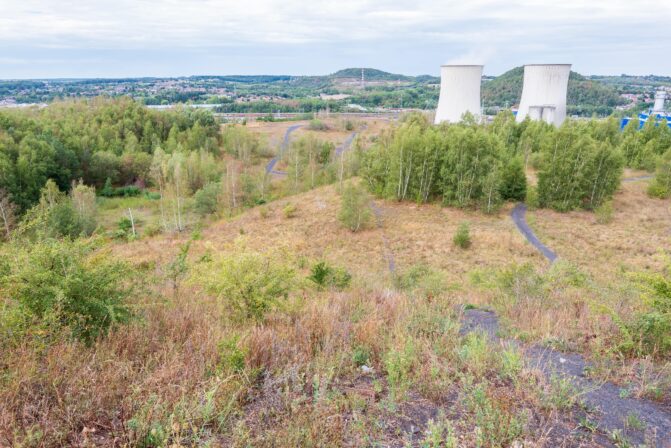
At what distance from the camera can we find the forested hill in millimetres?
98312

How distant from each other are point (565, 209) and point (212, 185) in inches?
940

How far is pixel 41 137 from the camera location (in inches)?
1334

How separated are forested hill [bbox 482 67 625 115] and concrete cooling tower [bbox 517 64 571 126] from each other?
198 feet

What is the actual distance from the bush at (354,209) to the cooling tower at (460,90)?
16792 millimetres

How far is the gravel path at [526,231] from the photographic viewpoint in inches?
727

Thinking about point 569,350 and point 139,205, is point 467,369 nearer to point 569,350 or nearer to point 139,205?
point 569,350

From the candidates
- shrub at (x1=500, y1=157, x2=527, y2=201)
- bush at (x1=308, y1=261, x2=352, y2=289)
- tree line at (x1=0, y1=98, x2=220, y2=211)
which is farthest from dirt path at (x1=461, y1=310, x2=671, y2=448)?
tree line at (x1=0, y1=98, x2=220, y2=211)

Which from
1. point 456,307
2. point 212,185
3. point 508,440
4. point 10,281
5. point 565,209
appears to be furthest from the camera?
point 212,185

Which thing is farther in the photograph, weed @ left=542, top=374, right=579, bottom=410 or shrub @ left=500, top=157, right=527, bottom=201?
shrub @ left=500, top=157, right=527, bottom=201

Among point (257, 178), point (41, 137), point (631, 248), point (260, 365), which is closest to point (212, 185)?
point (257, 178)

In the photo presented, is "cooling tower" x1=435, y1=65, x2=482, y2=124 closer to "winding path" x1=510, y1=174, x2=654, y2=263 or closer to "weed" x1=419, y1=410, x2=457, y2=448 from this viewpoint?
"winding path" x1=510, y1=174, x2=654, y2=263

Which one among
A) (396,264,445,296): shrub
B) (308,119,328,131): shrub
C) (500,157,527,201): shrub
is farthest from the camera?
(308,119,328,131): shrub

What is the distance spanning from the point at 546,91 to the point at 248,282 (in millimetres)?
41476

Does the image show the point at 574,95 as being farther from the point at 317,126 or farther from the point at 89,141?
the point at 89,141
